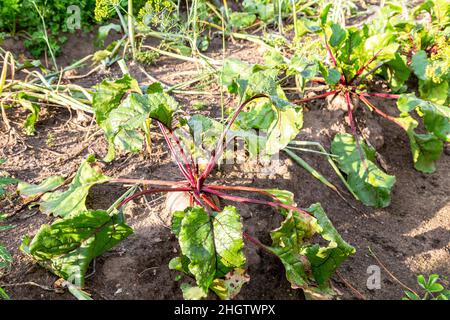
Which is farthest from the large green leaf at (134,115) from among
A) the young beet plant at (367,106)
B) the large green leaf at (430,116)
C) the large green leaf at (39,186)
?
the large green leaf at (430,116)

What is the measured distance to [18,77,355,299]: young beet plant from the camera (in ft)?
5.35

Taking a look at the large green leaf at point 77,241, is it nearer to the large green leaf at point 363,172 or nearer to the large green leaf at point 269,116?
the large green leaf at point 269,116

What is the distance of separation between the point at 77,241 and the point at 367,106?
1.89 meters

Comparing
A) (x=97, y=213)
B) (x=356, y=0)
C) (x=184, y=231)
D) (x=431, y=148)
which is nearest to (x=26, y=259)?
(x=97, y=213)

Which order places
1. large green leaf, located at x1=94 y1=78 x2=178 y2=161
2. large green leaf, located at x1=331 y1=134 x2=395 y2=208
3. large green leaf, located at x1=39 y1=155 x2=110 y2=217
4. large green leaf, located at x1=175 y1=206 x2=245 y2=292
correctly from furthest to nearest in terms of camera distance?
large green leaf, located at x1=331 y1=134 x2=395 y2=208
large green leaf, located at x1=39 y1=155 x2=110 y2=217
large green leaf, located at x1=94 y1=78 x2=178 y2=161
large green leaf, located at x1=175 y1=206 x2=245 y2=292

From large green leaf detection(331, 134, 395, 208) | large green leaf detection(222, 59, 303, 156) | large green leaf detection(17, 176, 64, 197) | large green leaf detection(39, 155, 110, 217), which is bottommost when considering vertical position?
large green leaf detection(331, 134, 395, 208)

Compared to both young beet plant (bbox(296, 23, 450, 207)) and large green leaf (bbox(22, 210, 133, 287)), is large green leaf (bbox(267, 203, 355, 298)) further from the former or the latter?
young beet plant (bbox(296, 23, 450, 207))

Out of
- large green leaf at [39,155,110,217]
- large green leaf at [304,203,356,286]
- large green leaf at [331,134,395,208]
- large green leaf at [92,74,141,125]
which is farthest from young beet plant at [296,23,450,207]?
large green leaf at [39,155,110,217]

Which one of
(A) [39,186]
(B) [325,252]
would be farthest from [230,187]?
(A) [39,186]

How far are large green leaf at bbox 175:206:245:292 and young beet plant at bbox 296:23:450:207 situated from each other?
3.54ft

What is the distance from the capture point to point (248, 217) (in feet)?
6.84

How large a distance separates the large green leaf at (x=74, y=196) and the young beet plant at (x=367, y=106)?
1.25 metres

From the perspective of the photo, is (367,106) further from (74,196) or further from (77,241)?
(77,241)

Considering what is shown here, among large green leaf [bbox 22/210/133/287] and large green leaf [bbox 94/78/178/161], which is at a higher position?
large green leaf [bbox 94/78/178/161]
